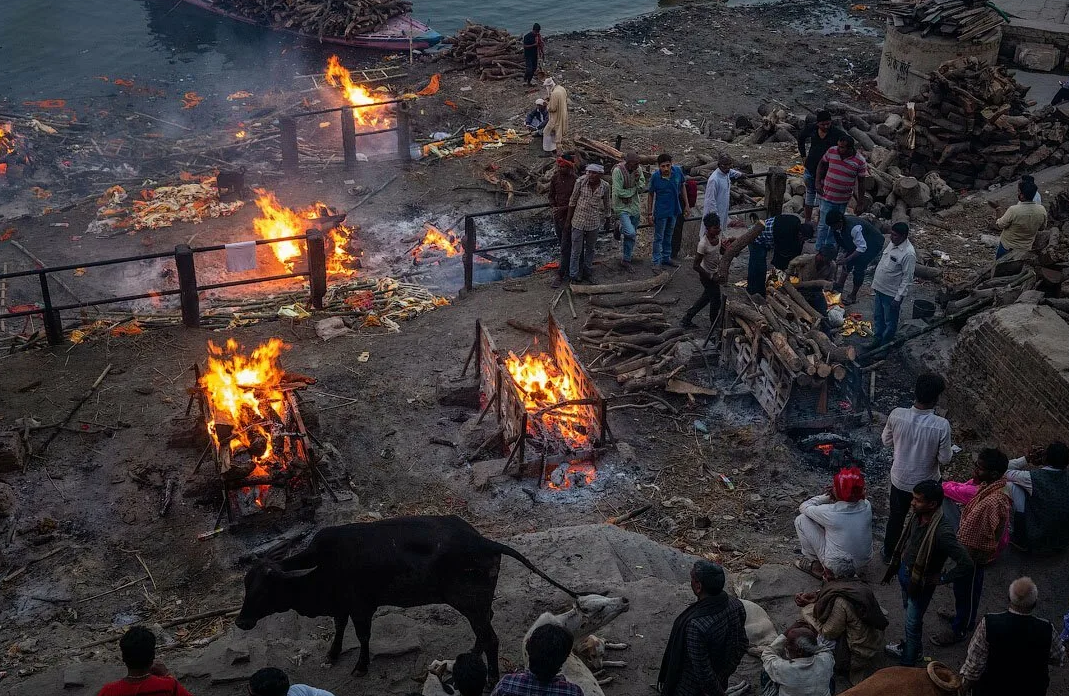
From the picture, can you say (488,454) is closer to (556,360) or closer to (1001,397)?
(556,360)

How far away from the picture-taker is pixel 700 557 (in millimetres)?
9094

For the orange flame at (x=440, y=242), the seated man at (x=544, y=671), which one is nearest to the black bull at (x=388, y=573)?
the seated man at (x=544, y=671)

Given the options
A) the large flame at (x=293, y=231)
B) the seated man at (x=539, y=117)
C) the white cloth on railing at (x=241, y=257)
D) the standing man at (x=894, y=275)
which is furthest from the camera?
the seated man at (x=539, y=117)

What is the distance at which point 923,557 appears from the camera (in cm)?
687

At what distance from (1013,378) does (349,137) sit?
1407cm

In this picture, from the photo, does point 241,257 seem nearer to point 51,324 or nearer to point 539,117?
point 51,324

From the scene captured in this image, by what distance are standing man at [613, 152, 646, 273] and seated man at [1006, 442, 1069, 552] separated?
7.46m

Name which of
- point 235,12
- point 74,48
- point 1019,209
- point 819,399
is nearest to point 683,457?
point 819,399

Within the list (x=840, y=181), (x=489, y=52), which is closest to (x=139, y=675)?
(x=840, y=181)

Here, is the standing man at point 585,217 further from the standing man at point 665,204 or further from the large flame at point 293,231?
the large flame at point 293,231

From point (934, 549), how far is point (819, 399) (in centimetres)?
405

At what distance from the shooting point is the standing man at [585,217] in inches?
539

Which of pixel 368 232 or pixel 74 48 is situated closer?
pixel 368 232

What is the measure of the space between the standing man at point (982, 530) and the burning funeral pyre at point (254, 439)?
238 inches
